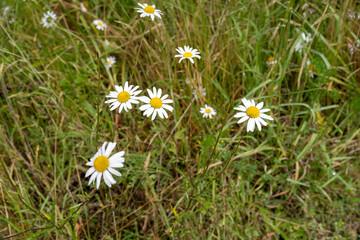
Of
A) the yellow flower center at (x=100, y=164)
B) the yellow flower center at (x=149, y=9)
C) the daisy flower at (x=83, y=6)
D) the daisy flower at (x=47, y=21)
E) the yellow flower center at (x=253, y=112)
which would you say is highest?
the daisy flower at (x=83, y=6)

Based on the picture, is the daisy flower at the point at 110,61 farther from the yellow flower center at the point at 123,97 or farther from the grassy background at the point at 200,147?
the yellow flower center at the point at 123,97

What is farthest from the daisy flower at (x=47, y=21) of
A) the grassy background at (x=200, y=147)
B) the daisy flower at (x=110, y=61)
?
the daisy flower at (x=110, y=61)

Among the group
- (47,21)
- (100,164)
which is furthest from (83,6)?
(100,164)

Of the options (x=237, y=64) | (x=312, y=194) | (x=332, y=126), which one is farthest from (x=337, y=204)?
(x=237, y=64)

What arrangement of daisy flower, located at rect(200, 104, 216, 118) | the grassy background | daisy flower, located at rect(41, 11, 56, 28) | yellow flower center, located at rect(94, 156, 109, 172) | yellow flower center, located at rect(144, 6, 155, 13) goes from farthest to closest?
daisy flower, located at rect(41, 11, 56, 28)
daisy flower, located at rect(200, 104, 216, 118)
the grassy background
yellow flower center, located at rect(144, 6, 155, 13)
yellow flower center, located at rect(94, 156, 109, 172)

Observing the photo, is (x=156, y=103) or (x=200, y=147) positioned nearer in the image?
(x=156, y=103)

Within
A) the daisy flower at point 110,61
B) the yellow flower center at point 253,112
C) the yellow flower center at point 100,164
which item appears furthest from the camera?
the daisy flower at point 110,61

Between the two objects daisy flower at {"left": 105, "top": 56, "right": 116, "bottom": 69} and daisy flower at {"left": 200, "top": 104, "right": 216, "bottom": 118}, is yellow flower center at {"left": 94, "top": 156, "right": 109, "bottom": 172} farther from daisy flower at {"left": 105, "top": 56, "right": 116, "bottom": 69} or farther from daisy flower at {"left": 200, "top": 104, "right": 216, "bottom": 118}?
daisy flower at {"left": 105, "top": 56, "right": 116, "bottom": 69}

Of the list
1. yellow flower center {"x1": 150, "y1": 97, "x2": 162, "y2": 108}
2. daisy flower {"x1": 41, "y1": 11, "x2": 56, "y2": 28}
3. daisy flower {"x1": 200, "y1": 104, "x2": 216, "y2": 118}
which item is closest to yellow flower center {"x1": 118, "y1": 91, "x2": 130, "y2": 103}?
yellow flower center {"x1": 150, "y1": 97, "x2": 162, "y2": 108}

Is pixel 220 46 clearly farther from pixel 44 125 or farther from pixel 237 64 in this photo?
pixel 44 125

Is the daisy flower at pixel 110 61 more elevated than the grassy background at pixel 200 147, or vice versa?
the daisy flower at pixel 110 61

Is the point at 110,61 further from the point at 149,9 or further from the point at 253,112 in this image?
the point at 253,112
